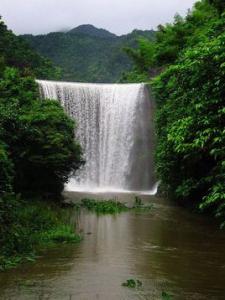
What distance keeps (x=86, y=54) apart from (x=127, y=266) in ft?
206

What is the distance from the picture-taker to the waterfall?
2630cm

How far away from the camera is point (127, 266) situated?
9.08 metres

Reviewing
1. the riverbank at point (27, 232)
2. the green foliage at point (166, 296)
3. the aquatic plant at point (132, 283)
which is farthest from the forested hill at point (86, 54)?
the green foliage at point (166, 296)

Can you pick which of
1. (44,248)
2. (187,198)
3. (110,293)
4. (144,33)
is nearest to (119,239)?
(44,248)

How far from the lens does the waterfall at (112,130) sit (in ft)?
86.3

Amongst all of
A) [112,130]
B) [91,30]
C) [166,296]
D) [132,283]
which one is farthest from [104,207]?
[91,30]

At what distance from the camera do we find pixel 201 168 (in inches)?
608

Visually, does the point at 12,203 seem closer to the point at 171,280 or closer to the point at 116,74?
the point at 171,280

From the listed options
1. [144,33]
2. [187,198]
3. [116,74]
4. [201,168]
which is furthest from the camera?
[144,33]

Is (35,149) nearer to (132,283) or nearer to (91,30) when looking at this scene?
(132,283)

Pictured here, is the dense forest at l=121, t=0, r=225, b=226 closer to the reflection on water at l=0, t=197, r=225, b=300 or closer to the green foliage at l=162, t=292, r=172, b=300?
A: the reflection on water at l=0, t=197, r=225, b=300

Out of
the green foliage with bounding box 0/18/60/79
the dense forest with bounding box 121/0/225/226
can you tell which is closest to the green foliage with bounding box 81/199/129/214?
the dense forest with bounding box 121/0/225/226

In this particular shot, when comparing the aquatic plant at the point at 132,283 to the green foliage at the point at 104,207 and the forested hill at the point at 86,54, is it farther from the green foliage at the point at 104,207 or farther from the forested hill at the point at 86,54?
the forested hill at the point at 86,54

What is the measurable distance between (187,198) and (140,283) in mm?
10874
